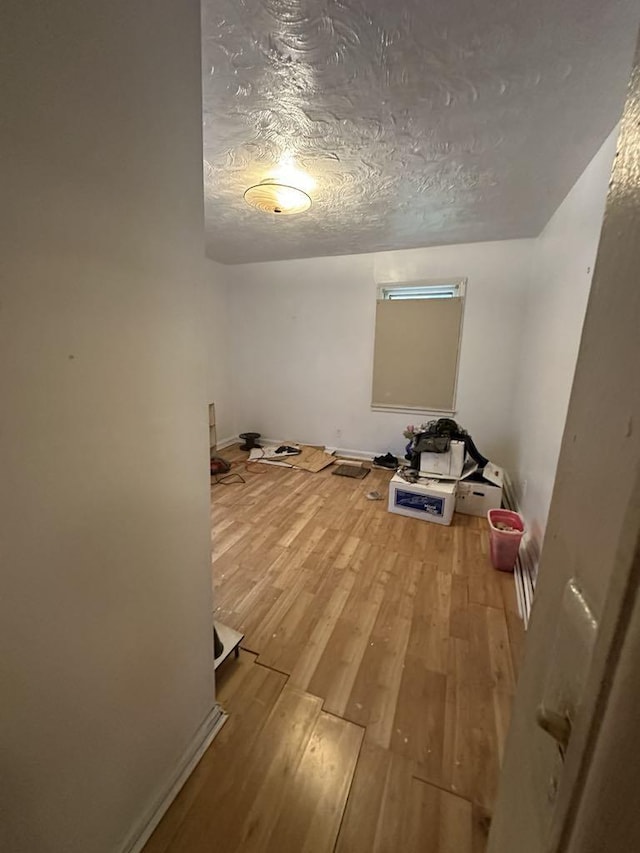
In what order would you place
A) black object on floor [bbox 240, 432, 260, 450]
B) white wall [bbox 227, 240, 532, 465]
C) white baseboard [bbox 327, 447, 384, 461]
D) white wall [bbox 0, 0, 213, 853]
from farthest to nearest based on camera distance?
black object on floor [bbox 240, 432, 260, 450] < white baseboard [bbox 327, 447, 384, 461] < white wall [bbox 227, 240, 532, 465] < white wall [bbox 0, 0, 213, 853]

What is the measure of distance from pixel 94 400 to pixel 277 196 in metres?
2.00

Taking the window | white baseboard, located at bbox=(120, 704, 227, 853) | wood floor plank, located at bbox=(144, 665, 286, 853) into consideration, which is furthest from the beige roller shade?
white baseboard, located at bbox=(120, 704, 227, 853)

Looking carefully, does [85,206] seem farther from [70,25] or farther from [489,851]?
[489,851]

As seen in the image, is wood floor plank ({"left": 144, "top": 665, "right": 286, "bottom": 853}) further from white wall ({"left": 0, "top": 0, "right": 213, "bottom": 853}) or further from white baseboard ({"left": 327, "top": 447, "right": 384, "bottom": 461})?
white baseboard ({"left": 327, "top": 447, "right": 384, "bottom": 461})

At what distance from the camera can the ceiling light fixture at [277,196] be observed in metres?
2.05

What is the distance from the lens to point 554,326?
7.18 ft

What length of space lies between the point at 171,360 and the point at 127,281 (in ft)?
0.68

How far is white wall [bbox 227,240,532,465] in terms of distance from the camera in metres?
3.33

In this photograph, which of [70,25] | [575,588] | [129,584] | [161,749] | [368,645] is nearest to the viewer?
[575,588]

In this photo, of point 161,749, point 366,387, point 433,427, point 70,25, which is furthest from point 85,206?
point 366,387

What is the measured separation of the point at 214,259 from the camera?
4125 millimetres

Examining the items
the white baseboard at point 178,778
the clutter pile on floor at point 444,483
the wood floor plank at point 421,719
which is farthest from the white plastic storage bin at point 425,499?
the white baseboard at point 178,778

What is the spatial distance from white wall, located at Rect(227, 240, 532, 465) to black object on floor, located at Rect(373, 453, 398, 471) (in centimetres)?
15

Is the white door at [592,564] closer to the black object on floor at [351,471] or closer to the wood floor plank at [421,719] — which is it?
the wood floor plank at [421,719]
